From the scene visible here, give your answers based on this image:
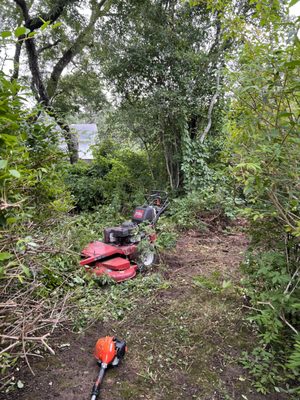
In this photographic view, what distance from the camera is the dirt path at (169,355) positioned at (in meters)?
1.75

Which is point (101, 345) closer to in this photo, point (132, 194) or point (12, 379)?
point (12, 379)

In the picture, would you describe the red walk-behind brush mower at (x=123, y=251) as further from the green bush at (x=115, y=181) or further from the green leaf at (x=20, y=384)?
the green bush at (x=115, y=181)

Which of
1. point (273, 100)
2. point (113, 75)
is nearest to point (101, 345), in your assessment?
point (273, 100)

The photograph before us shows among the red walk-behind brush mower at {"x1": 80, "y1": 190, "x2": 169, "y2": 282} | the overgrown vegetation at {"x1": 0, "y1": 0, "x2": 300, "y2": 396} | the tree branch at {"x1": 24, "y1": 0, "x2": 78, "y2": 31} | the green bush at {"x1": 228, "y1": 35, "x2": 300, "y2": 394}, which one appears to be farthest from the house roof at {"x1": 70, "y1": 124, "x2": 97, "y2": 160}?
the tree branch at {"x1": 24, "y1": 0, "x2": 78, "y2": 31}

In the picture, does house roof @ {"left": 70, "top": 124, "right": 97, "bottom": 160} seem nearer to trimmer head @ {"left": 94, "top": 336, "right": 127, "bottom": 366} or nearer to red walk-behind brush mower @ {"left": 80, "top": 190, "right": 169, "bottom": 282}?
red walk-behind brush mower @ {"left": 80, "top": 190, "right": 169, "bottom": 282}

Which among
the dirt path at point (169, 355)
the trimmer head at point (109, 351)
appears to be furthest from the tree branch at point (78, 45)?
the trimmer head at point (109, 351)

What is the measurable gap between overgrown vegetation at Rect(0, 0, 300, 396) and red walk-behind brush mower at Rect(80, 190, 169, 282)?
0.16 meters

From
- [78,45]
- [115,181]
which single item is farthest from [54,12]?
[115,181]

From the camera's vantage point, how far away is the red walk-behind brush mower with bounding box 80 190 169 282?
10.1 ft

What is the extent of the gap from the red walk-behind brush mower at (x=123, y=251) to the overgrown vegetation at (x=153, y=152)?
0.16m

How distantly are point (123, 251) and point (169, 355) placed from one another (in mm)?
1411

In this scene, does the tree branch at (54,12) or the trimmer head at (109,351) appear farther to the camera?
the tree branch at (54,12)

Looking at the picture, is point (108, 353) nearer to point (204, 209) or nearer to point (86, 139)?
point (86, 139)

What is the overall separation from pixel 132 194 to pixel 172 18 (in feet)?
13.4
